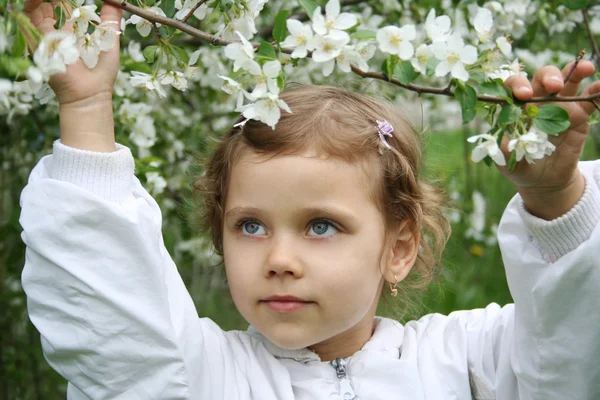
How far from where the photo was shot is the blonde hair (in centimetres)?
172

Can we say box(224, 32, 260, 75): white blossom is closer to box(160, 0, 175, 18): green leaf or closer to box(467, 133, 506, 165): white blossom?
box(160, 0, 175, 18): green leaf

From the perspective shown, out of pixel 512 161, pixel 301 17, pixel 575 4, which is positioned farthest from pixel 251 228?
pixel 301 17

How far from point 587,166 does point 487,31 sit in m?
0.41

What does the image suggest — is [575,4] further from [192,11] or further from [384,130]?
[192,11]

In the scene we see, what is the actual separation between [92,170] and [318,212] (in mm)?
447

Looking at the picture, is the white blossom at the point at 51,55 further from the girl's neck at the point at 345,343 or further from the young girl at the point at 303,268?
the girl's neck at the point at 345,343

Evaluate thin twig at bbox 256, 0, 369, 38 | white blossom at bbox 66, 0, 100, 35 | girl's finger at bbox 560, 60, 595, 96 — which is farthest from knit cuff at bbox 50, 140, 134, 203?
thin twig at bbox 256, 0, 369, 38

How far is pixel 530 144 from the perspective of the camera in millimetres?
1333

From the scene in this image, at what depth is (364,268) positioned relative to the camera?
171 cm

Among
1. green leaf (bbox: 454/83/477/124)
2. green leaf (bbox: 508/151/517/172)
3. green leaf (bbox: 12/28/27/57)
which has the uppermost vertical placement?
green leaf (bbox: 12/28/27/57)

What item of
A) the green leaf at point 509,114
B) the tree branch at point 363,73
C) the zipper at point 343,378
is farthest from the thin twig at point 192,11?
the zipper at point 343,378

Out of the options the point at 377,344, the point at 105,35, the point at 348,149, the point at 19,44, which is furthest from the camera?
the point at 377,344

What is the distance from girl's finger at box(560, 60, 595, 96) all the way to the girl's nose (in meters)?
0.59

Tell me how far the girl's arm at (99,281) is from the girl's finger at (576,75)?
819mm
